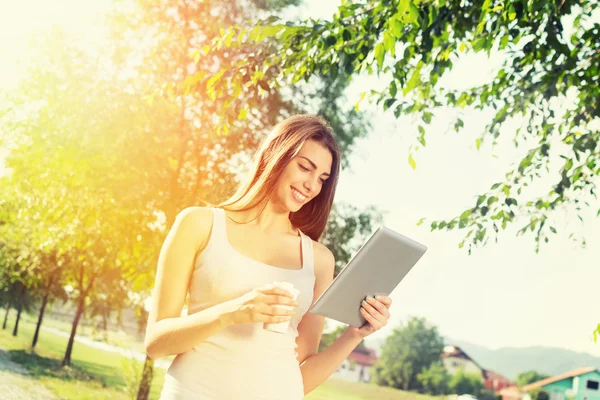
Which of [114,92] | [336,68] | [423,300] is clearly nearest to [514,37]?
[336,68]

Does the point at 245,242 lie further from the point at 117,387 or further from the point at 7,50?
the point at 117,387

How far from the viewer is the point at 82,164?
6.94m

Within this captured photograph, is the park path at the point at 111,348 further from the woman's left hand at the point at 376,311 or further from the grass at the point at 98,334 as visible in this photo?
the woman's left hand at the point at 376,311

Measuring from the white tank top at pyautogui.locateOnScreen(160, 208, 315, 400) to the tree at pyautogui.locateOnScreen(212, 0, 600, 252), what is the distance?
1258 mm

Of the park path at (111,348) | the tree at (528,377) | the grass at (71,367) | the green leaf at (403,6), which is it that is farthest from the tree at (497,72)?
the tree at (528,377)

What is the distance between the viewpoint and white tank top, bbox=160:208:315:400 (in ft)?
4.24

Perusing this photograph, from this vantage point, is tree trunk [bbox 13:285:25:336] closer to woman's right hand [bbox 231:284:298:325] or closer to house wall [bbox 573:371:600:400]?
house wall [bbox 573:371:600:400]

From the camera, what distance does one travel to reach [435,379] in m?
14.6

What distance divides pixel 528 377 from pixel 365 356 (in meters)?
2.99

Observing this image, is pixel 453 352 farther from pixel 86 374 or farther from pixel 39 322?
pixel 39 322

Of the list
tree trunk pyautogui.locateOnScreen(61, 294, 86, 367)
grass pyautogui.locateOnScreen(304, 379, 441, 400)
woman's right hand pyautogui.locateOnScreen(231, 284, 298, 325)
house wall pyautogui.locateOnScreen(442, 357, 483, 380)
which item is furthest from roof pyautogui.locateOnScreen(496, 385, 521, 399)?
woman's right hand pyautogui.locateOnScreen(231, 284, 298, 325)

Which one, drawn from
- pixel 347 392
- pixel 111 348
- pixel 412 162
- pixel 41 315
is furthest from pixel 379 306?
pixel 41 315

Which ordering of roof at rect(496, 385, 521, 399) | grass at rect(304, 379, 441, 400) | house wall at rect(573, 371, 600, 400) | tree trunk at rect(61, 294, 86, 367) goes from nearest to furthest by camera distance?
1. grass at rect(304, 379, 441, 400)
2. house wall at rect(573, 371, 600, 400)
3. tree trunk at rect(61, 294, 86, 367)
4. roof at rect(496, 385, 521, 399)

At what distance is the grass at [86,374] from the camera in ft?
28.9
